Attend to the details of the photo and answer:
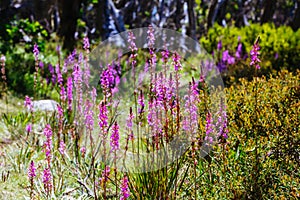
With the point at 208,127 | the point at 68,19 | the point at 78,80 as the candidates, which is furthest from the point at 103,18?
the point at 208,127

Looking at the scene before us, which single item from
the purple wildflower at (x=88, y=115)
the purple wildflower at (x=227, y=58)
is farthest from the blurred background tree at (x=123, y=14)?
the purple wildflower at (x=88, y=115)

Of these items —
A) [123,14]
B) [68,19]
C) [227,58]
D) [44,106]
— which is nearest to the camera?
[44,106]

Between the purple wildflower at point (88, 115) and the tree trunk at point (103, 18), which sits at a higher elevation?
the tree trunk at point (103, 18)

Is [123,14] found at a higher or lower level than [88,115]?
higher

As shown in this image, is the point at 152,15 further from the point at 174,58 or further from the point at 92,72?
the point at 174,58

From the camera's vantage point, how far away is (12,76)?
817 cm

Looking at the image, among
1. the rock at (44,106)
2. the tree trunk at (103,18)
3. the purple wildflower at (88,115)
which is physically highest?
the tree trunk at (103,18)

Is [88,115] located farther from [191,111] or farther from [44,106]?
[44,106]

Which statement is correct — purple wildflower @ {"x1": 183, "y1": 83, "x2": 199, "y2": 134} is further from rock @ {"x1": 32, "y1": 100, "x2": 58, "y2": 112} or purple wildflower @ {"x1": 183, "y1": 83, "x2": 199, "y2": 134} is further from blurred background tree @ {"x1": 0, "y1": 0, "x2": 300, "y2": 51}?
blurred background tree @ {"x1": 0, "y1": 0, "x2": 300, "y2": 51}

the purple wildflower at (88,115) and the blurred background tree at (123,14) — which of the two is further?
the blurred background tree at (123,14)

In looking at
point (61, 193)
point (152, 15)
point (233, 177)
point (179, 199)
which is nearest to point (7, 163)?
point (61, 193)

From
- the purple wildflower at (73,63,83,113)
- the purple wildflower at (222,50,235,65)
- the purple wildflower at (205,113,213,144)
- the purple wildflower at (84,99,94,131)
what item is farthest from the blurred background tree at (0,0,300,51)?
the purple wildflower at (205,113,213,144)

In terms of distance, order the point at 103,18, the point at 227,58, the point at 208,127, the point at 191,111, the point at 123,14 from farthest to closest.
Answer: the point at 123,14
the point at 103,18
the point at 227,58
the point at 191,111
the point at 208,127

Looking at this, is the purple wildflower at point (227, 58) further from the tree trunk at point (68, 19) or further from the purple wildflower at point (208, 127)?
the purple wildflower at point (208, 127)
